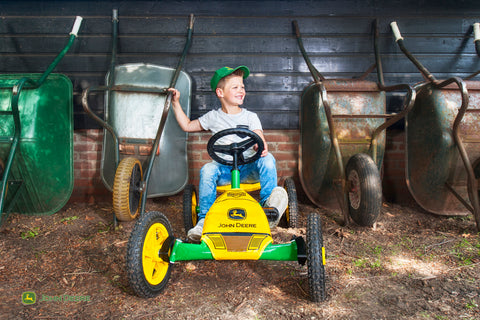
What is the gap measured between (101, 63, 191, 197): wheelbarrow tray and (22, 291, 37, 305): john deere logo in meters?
1.15

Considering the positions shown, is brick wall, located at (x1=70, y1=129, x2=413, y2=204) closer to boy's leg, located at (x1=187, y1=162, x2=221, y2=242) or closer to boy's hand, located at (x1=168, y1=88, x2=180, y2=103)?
boy's hand, located at (x1=168, y1=88, x2=180, y2=103)

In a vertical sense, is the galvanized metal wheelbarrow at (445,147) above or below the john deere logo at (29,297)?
above

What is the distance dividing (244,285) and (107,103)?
1935mm

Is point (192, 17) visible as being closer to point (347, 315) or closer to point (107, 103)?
point (107, 103)

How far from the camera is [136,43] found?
121 inches

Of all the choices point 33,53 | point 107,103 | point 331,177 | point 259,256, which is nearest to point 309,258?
point 259,256

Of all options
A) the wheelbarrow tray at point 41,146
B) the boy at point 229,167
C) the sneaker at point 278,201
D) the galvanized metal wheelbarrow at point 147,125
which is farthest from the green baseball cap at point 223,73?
the wheelbarrow tray at point 41,146

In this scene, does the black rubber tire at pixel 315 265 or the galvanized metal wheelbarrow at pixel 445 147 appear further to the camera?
the galvanized metal wheelbarrow at pixel 445 147

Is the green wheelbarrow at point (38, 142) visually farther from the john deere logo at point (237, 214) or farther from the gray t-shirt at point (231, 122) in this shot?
the john deere logo at point (237, 214)

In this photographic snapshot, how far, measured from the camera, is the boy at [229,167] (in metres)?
2.04

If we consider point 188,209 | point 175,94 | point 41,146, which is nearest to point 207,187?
point 188,209

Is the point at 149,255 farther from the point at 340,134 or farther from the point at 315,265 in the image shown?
the point at 340,134

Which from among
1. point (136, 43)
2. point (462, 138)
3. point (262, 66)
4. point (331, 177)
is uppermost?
point (136, 43)

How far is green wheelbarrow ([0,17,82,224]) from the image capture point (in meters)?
2.51
